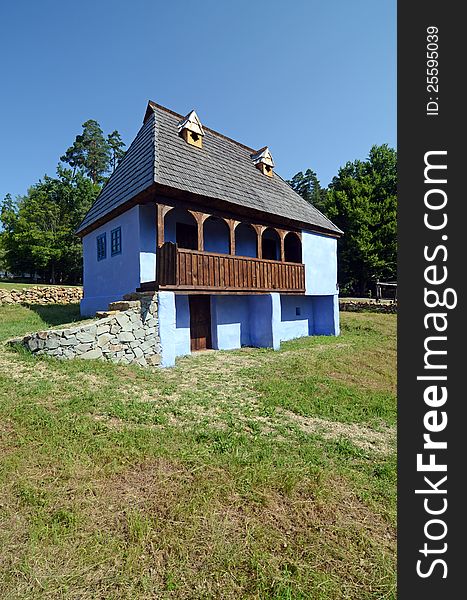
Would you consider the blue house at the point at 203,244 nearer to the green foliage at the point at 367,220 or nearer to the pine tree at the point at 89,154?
the green foliage at the point at 367,220

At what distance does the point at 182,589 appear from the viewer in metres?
2.05

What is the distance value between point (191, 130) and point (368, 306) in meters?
16.4

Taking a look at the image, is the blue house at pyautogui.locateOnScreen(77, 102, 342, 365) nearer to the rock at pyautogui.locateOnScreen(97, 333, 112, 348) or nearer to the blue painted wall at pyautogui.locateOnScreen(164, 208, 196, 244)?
the blue painted wall at pyautogui.locateOnScreen(164, 208, 196, 244)

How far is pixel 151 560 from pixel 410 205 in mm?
3526

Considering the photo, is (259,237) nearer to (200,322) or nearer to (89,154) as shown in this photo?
(200,322)

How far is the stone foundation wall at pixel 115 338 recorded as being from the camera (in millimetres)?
6969

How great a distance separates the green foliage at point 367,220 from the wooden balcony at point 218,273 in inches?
862

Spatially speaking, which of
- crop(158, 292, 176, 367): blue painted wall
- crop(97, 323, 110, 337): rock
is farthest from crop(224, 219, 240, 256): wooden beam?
crop(97, 323, 110, 337): rock

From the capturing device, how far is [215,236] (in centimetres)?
1165

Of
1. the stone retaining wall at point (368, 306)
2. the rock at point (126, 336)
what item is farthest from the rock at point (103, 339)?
the stone retaining wall at point (368, 306)

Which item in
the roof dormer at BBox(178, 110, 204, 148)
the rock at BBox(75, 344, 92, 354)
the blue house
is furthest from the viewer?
the roof dormer at BBox(178, 110, 204, 148)

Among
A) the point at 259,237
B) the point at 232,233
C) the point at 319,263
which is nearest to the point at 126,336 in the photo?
the point at 232,233

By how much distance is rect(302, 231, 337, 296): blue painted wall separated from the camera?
13.6 metres

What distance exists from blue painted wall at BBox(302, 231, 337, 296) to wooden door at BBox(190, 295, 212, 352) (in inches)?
193
